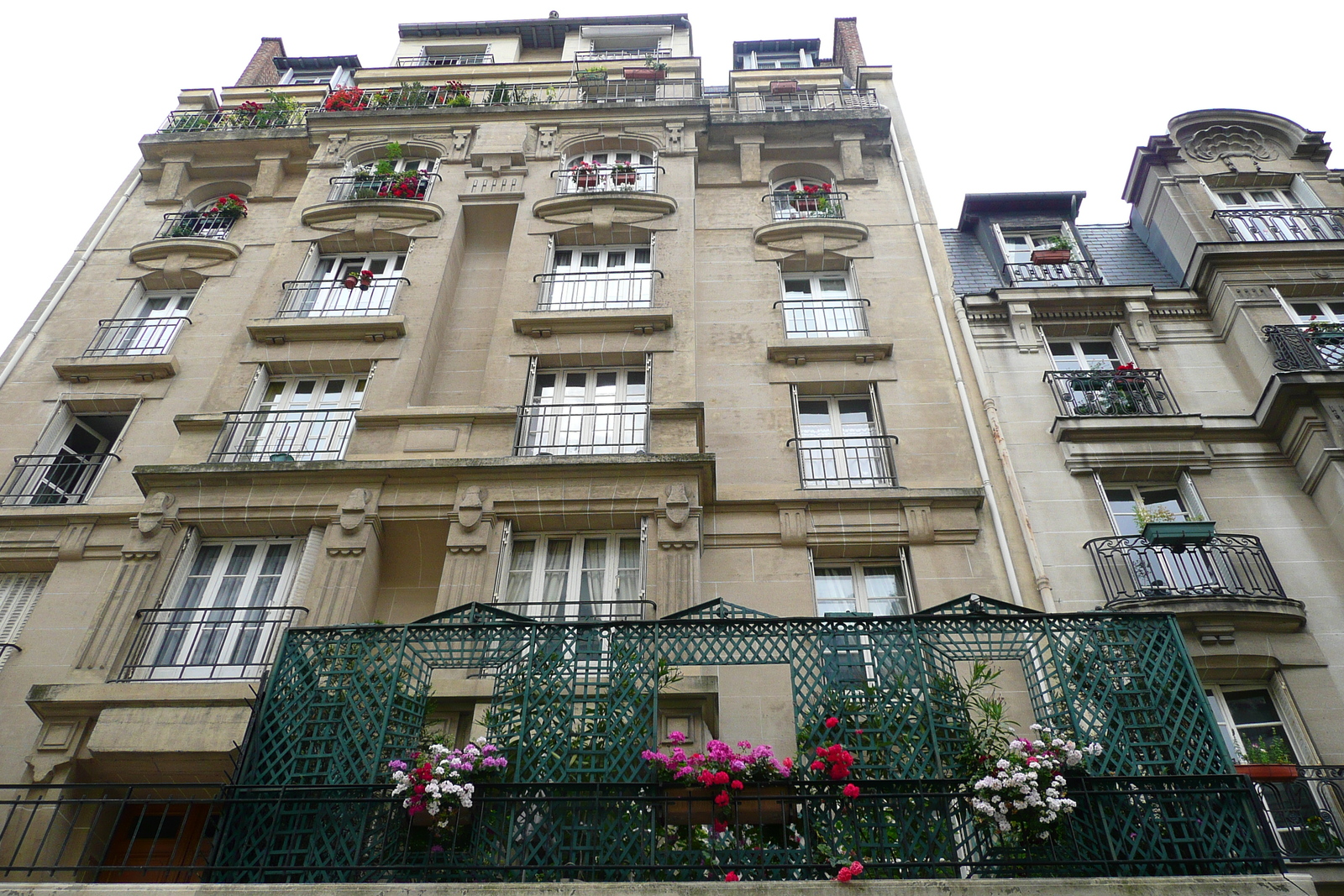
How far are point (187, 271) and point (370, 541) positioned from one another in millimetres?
8143

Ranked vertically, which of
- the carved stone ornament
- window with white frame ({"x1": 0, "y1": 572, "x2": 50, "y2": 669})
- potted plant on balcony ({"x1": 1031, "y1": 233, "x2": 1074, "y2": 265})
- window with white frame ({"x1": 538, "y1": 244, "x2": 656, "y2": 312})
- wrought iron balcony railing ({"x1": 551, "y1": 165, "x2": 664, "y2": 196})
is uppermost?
the carved stone ornament

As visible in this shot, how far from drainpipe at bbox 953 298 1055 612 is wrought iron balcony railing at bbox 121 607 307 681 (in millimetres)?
8892

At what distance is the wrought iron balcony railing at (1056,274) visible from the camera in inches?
618

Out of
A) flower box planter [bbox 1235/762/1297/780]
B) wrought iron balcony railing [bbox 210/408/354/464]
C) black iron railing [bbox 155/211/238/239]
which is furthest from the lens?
black iron railing [bbox 155/211/238/239]

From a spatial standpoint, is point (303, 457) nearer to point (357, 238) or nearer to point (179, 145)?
point (357, 238)

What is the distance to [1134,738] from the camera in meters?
8.02

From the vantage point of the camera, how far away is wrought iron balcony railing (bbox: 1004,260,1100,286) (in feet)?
51.5

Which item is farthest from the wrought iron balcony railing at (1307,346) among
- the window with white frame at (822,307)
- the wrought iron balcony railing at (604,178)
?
the wrought iron balcony railing at (604,178)

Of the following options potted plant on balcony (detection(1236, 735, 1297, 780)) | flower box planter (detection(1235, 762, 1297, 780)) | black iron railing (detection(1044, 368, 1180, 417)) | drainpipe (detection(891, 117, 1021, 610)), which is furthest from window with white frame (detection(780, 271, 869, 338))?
flower box planter (detection(1235, 762, 1297, 780))

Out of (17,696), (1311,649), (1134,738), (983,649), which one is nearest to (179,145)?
(17,696)

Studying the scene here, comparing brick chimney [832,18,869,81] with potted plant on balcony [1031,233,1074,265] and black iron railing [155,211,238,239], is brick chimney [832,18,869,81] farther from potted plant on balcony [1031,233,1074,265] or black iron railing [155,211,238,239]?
black iron railing [155,211,238,239]

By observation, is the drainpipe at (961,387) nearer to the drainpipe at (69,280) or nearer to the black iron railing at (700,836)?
the black iron railing at (700,836)

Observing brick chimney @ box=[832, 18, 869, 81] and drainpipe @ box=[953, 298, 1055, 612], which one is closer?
drainpipe @ box=[953, 298, 1055, 612]

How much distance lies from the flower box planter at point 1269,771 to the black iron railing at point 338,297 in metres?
12.9
